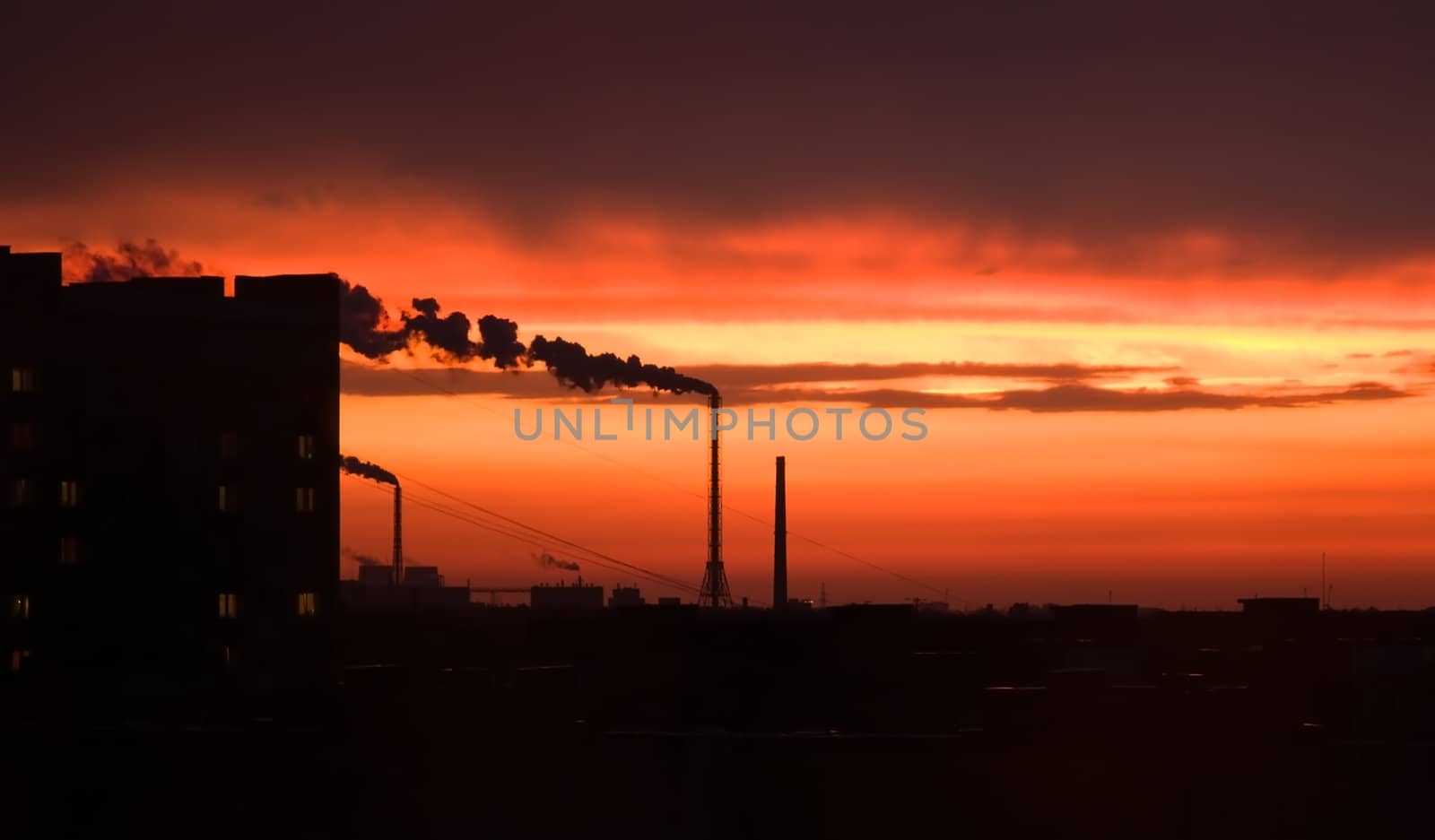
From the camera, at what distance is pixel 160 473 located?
85.9m

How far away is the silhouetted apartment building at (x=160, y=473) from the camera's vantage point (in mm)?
83188

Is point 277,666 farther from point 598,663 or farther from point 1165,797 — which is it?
point 1165,797

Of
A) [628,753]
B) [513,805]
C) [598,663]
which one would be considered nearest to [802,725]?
[598,663]

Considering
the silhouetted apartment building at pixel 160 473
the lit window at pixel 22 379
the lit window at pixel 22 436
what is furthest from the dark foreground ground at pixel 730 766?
the lit window at pixel 22 379

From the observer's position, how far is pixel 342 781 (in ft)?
132

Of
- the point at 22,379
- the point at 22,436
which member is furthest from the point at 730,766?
the point at 22,379

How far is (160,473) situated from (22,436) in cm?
684

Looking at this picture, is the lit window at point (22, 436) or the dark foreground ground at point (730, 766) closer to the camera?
the dark foreground ground at point (730, 766)

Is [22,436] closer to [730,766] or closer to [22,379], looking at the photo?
[22,379]

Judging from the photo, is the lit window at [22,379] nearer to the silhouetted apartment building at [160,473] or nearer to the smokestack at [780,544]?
the silhouetted apartment building at [160,473]

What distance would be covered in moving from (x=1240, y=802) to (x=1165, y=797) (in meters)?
1.62

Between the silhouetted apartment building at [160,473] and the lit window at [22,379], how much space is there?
0.12 metres

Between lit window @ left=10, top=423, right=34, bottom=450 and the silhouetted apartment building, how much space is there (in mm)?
79

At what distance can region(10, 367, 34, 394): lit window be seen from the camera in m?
83.2
